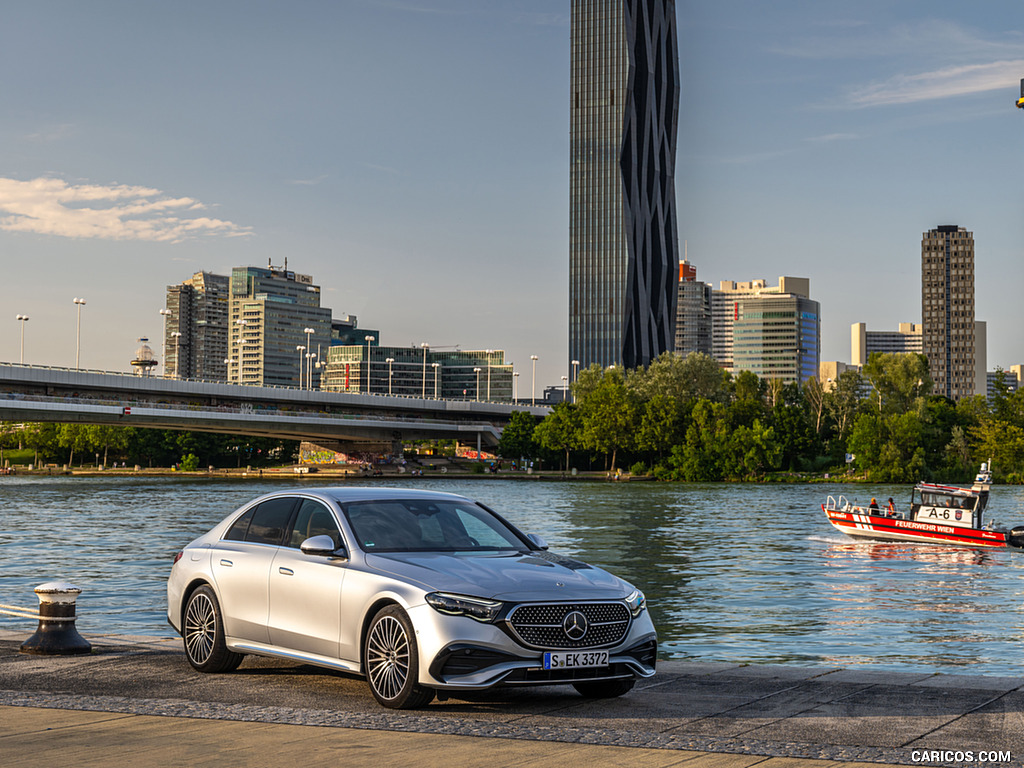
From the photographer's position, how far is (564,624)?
368 inches

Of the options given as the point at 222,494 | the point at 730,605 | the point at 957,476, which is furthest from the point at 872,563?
the point at 957,476

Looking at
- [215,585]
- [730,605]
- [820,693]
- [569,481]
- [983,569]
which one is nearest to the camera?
[820,693]

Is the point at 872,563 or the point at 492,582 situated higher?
the point at 492,582

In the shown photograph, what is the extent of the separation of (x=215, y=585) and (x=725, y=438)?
113 m

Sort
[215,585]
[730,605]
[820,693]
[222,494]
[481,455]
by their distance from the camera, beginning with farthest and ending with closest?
1. [481,455]
2. [222,494]
3. [730,605]
4. [215,585]
5. [820,693]

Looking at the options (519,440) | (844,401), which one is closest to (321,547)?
(844,401)

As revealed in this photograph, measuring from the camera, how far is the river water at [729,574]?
20797 mm

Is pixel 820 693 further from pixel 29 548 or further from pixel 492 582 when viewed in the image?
pixel 29 548

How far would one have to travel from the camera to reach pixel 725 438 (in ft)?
400

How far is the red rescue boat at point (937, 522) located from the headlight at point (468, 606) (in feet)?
139

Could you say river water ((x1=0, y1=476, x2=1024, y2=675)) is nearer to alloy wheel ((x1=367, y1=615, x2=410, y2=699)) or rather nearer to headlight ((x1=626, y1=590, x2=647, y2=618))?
headlight ((x1=626, y1=590, x2=647, y2=618))

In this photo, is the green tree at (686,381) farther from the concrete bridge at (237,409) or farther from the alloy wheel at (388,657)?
the alloy wheel at (388,657)

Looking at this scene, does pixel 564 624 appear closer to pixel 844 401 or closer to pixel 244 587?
pixel 244 587

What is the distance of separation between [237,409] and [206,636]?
380 feet
